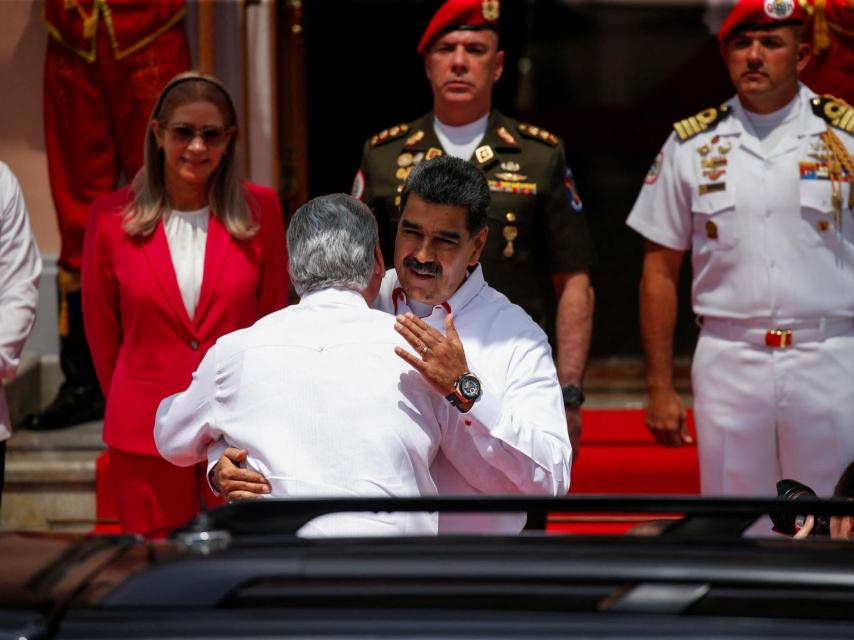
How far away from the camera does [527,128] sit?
13.4ft

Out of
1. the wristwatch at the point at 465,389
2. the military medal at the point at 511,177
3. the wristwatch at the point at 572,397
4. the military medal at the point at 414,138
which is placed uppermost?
the military medal at the point at 414,138

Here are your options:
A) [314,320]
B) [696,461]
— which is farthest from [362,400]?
[696,461]

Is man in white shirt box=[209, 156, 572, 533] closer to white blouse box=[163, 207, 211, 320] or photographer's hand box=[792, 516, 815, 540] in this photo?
photographer's hand box=[792, 516, 815, 540]

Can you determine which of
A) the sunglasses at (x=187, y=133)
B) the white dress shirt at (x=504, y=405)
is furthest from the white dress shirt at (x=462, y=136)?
the white dress shirt at (x=504, y=405)

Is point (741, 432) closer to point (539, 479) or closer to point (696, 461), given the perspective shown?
point (696, 461)

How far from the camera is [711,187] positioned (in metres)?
4.02

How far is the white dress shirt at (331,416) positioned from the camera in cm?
235

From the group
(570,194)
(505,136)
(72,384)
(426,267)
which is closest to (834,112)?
(570,194)

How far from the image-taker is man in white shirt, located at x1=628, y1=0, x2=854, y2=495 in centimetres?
394

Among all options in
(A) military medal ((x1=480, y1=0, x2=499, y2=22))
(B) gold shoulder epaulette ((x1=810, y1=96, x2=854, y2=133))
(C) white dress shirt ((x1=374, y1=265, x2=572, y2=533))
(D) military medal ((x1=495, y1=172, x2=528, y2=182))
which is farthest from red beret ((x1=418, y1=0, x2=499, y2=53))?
(C) white dress shirt ((x1=374, y1=265, x2=572, y2=533))

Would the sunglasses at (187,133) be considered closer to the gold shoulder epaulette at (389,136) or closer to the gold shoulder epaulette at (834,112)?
the gold shoulder epaulette at (389,136)

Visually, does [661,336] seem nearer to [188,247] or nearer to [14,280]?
[188,247]

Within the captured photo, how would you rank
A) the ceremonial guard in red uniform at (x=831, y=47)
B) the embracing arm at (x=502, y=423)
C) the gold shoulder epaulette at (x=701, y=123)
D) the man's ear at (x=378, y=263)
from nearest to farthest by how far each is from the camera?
the embracing arm at (x=502, y=423) < the man's ear at (x=378, y=263) < the gold shoulder epaulette at (x=701, y=123) < the ceremonial guard in red uniform at (x=831, y=47)

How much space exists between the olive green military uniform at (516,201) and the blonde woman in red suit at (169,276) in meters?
0.35
